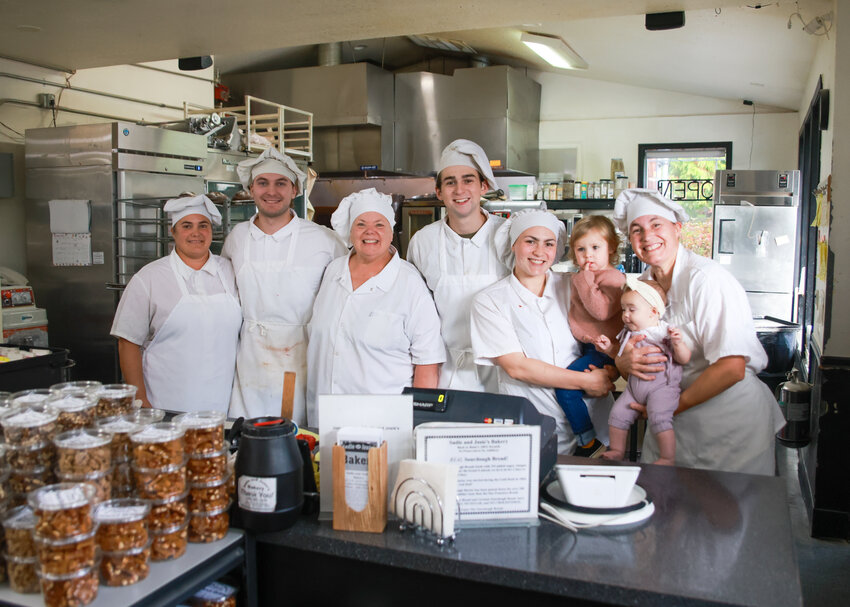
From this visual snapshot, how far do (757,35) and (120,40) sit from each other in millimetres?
4622

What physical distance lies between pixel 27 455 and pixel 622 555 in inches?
49.6

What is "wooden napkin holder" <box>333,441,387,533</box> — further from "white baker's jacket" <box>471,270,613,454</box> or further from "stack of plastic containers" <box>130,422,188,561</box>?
"white baker's jacket" <box>471,270,613,454</box>

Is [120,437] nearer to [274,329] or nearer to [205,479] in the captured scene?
[205,479]

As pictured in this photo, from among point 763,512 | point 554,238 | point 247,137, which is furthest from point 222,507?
point 247,137

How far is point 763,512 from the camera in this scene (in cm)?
179

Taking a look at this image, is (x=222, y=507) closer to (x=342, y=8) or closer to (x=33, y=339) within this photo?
(x=342, y=8)

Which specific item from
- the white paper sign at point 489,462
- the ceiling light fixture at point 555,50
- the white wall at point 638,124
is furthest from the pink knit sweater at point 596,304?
the white wall at point 638,124

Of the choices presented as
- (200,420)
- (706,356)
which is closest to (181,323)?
(200,420)

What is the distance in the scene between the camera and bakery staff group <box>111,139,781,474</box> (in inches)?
101

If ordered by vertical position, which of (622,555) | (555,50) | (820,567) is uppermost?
(555,50)

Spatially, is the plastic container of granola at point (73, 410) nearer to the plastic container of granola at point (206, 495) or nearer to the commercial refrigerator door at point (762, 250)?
the plastic container of granola at point (206, 495)

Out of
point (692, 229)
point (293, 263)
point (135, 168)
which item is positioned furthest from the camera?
point (692, 229)

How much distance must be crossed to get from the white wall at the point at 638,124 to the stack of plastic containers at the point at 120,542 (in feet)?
28.0

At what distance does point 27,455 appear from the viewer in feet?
4.79
